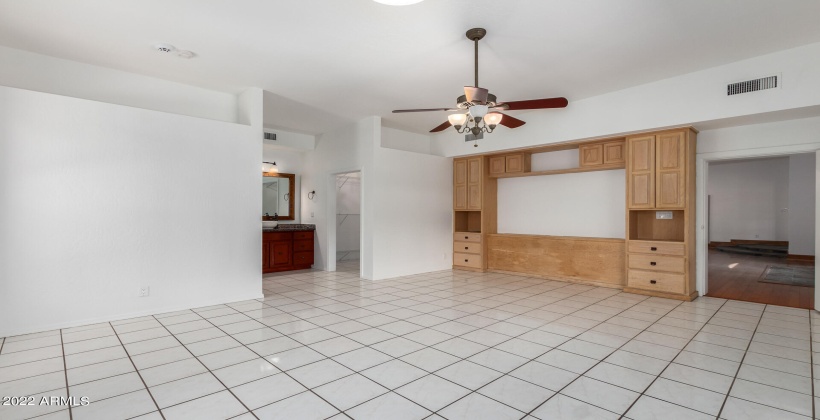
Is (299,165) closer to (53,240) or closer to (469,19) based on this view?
(53,240)

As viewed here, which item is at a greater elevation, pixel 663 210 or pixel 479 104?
pixel 479 104

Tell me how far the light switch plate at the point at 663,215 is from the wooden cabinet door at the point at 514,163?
229cm

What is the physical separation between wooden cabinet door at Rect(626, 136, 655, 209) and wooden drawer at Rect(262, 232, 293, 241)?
595 cm

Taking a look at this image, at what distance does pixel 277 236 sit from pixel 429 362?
5.26 metres

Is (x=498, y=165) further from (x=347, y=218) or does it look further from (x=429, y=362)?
(x=429, y=362)

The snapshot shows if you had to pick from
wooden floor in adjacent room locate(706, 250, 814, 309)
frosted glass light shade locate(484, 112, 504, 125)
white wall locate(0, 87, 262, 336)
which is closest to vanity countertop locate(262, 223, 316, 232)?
white wall locate(0, 87, 262, 336)

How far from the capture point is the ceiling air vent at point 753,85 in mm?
4234

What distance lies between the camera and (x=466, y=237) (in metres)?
7.76

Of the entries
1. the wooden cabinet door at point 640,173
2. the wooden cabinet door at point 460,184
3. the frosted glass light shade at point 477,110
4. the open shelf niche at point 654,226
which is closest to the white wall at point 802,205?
the open shelf niche at point 654,226

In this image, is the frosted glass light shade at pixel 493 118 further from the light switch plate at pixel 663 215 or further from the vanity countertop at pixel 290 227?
the vanity countertop at pixel 290 227

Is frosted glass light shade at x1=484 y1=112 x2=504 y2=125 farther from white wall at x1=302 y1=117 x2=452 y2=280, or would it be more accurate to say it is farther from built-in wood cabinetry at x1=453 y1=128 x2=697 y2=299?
white wall at x1=302 y1=117 x2=452 y2=280

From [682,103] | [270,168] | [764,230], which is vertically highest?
[682,103]

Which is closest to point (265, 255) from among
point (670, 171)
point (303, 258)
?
point (303, 258)

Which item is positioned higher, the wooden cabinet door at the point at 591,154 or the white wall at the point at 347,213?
the wooden cabinet door at the point at 591,154
